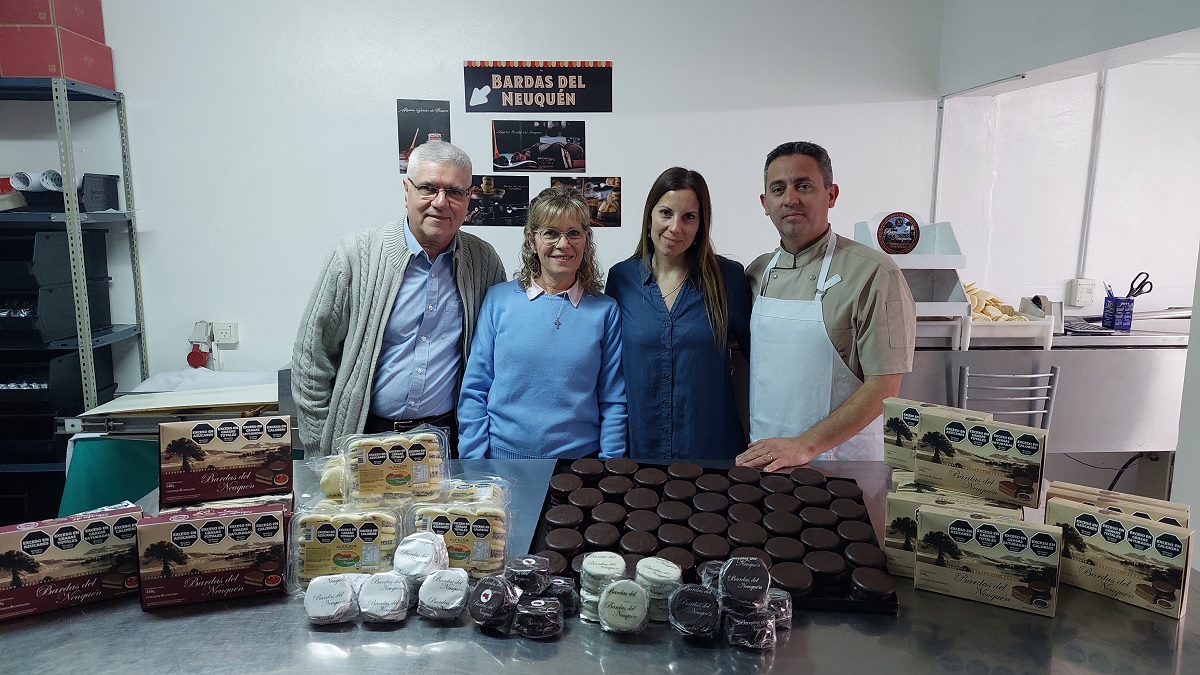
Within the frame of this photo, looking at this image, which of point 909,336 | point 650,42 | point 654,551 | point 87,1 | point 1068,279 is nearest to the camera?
point 654,551

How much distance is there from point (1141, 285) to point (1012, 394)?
122 cm

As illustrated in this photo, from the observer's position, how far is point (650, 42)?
11.9ft

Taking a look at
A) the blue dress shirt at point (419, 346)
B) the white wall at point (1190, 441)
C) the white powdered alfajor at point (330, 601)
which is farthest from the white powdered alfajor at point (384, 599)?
the white wall at point (1190, 441)

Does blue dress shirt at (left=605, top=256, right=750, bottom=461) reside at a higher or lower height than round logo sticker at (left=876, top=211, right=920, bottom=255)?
lower

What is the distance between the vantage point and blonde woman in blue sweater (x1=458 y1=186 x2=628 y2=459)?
2.20 m

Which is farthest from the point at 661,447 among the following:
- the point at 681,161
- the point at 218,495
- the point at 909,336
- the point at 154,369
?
A: the point at 154,369

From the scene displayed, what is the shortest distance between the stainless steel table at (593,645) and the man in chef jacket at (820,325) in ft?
2.79

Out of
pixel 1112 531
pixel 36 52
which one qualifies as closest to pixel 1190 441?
pixel 1112 531

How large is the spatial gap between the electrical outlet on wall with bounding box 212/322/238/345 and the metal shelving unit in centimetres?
36

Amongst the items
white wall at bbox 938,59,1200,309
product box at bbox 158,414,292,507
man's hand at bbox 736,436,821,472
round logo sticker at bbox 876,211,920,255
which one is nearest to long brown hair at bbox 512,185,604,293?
man's hand at bbox 736,436,821,472

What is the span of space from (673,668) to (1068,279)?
12.7 feet

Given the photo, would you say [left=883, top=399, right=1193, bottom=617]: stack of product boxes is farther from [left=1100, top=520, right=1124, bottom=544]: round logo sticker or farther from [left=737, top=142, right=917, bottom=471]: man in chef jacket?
[left=737, top=142, right=917, bottom=471]: man in chef jacket

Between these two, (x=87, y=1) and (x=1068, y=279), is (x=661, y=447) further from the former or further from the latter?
(x=87, y=1)

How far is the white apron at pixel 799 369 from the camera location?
2.22 metres
